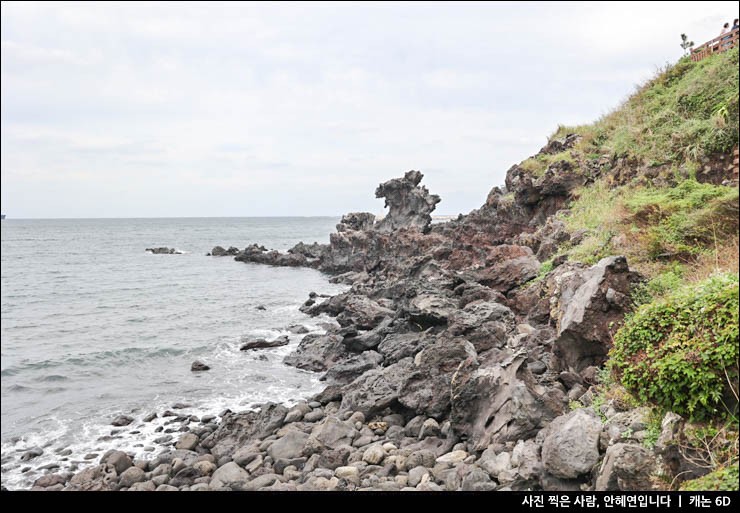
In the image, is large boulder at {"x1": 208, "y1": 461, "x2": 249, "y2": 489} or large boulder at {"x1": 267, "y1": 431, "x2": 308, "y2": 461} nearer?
large boulder at {"x1": 208, "y1": 461, "x2": 249, "y2": 489}

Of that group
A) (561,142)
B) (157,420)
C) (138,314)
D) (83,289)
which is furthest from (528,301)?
(83,289)

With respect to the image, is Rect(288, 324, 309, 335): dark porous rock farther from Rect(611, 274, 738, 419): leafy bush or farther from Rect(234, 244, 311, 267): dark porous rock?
Rect(234, 244, 311, 267): dark porous rock

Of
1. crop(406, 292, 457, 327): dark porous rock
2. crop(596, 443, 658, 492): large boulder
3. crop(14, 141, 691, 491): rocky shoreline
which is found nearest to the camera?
crop(596, 443, 658, 492): large boulder

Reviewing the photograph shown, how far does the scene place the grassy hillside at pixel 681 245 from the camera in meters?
5.26

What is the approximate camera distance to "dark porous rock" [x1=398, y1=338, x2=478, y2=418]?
11662mm

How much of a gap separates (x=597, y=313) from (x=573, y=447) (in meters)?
3.67

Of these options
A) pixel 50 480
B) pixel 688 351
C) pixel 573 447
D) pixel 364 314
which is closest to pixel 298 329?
pixel 364 314

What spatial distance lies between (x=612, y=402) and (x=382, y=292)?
75.9 feet

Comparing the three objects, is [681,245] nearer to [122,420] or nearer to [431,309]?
[431,309]

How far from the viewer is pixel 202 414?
53.9 ft

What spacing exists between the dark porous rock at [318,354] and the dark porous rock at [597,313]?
41.0ft

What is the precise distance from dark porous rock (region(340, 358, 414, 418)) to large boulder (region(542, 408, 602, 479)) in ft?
21.1

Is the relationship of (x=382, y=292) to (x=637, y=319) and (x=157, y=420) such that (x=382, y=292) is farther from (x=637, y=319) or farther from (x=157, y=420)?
(x=637, y=319)

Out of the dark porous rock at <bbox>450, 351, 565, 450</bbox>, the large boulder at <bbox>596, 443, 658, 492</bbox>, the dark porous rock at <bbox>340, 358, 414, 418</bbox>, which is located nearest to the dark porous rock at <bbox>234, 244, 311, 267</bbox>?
the dark porous rock at <bbox>340, 358, 414, 418</bbox>
